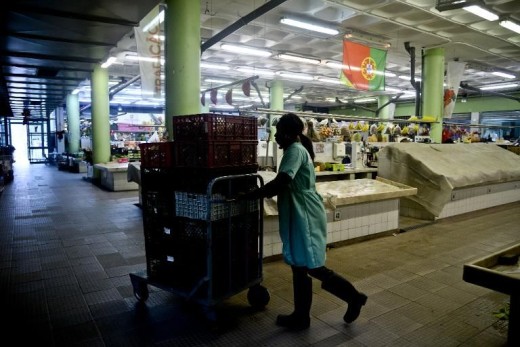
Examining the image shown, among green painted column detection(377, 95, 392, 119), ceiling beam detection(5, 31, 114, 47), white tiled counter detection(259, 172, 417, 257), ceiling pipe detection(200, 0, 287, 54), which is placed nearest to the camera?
white tiled counter detection(259, 172, 417, 257)

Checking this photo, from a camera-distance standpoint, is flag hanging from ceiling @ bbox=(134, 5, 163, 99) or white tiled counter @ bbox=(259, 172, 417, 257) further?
flag hanging from ceiling @ bbox=(134, 5, 163, 99)

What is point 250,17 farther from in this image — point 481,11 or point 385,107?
point 385,107

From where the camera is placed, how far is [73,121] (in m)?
17.0

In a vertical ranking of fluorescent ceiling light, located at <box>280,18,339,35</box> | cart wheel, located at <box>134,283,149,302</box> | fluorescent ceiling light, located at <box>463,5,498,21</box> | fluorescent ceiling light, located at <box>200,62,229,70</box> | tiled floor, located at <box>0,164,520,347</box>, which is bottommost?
tiled floor, located at <box>0,164,520,347</box>

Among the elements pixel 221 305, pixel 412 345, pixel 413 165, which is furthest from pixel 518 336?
pixel 413 165

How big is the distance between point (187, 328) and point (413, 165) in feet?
16.3

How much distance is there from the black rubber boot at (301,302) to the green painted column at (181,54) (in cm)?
349

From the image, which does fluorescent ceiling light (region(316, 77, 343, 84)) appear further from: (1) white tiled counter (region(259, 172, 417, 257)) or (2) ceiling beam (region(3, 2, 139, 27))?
(2) ceiling beam (region(3, 2, 139, 27))

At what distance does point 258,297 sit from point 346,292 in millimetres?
785

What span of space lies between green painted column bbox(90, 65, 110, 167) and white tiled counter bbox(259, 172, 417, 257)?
9.00 metres

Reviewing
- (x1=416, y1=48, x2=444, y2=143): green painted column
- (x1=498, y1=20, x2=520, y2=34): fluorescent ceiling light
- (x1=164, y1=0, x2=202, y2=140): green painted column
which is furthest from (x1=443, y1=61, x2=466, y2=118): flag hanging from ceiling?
(x1=164, y1=0, x2=202, y2=140): green painted column

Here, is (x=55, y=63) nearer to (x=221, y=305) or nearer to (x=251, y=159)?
(x=251, y=159)

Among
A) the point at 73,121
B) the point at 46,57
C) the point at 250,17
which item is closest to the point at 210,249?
the point at 46,57

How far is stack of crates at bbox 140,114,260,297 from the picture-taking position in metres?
2.78
